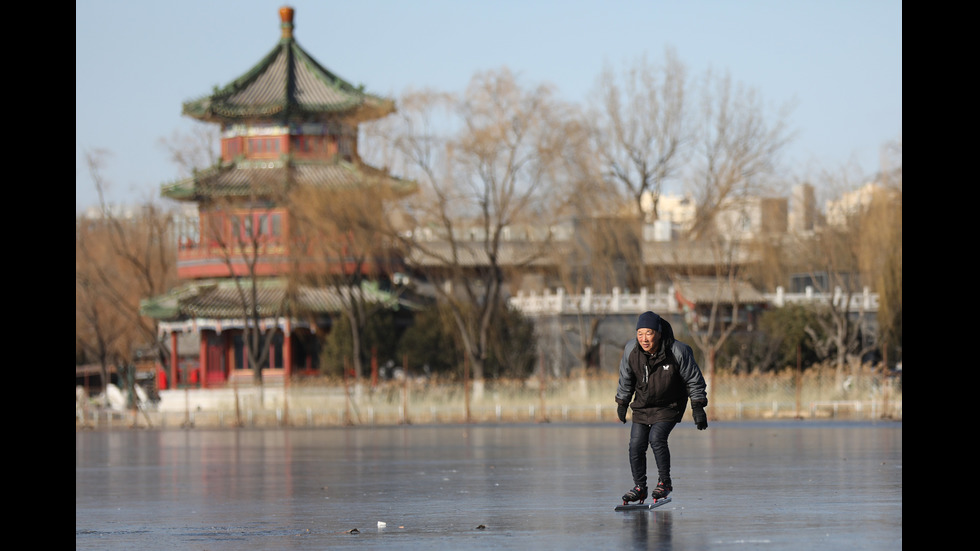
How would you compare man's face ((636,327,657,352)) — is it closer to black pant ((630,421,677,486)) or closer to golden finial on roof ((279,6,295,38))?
black pant ((630,421,677,486))

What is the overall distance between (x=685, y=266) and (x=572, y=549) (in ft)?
165

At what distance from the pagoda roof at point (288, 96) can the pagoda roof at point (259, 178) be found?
199cm

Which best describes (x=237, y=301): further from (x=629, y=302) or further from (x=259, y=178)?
(x=629, y=302)

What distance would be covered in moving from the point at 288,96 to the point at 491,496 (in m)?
45.0

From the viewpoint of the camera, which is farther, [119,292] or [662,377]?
[119,292]

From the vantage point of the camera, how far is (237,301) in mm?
56125

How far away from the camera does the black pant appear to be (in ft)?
40.4

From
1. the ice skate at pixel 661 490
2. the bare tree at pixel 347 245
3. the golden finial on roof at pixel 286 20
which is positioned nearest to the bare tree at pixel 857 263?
the bare tree at pixel 347 245

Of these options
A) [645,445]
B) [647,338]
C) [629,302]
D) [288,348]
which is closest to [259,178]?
[288,348]

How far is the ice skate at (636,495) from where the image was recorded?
12.3 meters
